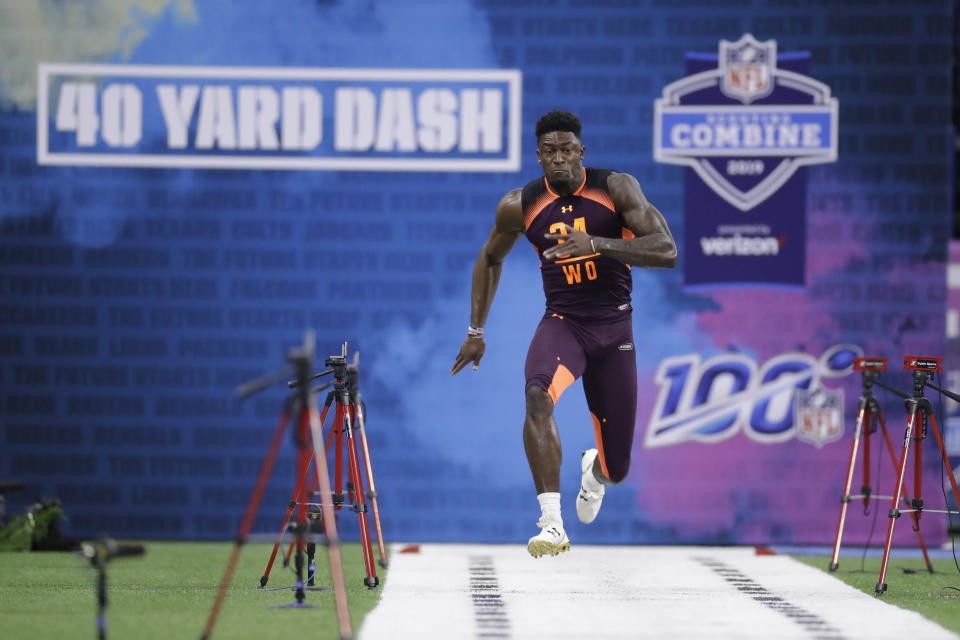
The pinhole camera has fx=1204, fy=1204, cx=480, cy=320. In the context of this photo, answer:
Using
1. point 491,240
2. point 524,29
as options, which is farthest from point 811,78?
point 491,240

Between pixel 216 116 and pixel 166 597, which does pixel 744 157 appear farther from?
pixel 166 597

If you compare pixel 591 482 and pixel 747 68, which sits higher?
pixel 747 68

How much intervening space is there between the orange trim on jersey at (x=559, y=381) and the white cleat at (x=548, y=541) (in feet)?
1.80

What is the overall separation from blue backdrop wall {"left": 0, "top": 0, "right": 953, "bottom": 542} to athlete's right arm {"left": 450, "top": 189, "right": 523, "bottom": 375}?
2.23 metres

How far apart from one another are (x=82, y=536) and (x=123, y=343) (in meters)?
1.31

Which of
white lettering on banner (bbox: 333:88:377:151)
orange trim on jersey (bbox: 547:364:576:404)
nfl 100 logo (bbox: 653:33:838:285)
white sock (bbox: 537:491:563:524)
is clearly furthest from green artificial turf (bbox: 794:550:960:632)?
white lettering on banner (bbox: 333:88:377:151)

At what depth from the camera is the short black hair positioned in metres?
5.22

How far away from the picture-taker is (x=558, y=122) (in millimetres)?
5234

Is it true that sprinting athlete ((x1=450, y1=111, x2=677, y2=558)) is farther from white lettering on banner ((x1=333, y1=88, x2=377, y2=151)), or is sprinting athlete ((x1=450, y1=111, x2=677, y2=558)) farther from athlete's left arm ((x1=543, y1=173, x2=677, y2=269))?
white lettering on banner ((x1=333, y1=88, x2=377, y2=151))

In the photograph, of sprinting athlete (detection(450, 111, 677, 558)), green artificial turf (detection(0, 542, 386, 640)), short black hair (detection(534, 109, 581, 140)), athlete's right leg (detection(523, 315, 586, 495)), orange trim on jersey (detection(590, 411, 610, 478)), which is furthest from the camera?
orange trim on jersey (detection(590, 411, 610, 478))

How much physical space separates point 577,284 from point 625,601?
4.71 feet

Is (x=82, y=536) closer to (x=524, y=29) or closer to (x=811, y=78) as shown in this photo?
(x=524, y=29)

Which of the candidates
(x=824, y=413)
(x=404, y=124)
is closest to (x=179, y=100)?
(x=404, y=124)

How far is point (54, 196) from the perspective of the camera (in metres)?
8.08
